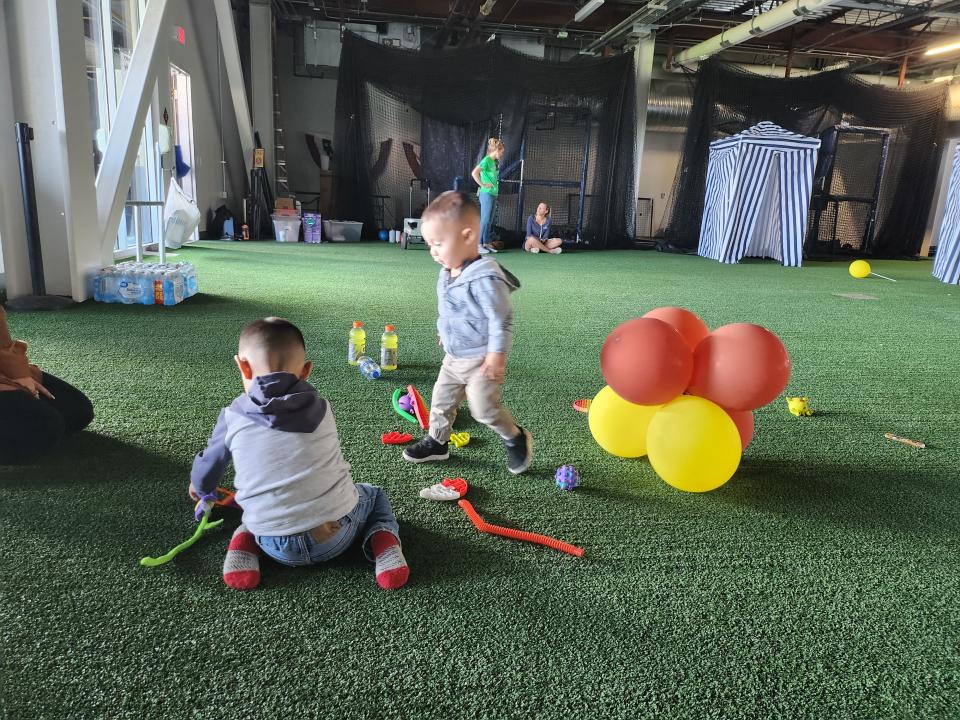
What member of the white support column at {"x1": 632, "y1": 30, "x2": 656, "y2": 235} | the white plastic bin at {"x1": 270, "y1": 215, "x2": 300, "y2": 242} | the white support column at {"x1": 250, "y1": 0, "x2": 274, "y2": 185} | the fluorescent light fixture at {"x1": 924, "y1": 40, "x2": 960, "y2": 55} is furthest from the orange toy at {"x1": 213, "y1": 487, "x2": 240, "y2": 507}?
the fluorescent light fixture at {"x1": 924, "y1": 40, "x2": 960, "y2": 55}

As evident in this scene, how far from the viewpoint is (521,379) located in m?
3.34

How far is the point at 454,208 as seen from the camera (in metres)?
1.95

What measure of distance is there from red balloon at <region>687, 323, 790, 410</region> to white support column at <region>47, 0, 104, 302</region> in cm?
450

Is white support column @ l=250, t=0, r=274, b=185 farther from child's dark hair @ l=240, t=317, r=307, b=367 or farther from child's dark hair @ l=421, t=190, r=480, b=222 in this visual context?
child's dark hair @ l=240, t=317, r=307, b=367

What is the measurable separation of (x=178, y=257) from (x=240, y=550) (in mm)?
7117

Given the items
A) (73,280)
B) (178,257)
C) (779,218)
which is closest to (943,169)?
(779,218)

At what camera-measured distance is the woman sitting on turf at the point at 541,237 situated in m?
11.0

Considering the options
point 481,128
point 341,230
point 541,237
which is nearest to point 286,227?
point 341,230

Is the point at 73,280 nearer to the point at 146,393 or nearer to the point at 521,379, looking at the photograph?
the point at 146,393

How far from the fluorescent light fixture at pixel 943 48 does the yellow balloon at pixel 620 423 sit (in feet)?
42.3

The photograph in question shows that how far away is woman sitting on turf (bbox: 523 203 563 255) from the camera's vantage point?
10977mm

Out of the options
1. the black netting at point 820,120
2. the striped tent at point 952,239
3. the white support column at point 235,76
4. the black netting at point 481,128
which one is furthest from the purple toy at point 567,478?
the black netting at point 820,120

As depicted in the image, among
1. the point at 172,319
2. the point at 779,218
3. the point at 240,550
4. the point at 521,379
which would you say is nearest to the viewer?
the point at 240,550

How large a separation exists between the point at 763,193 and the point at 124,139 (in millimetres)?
8600
